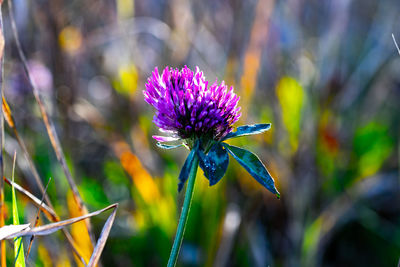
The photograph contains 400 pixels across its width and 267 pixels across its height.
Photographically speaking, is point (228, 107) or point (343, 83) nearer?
point (228, 107)

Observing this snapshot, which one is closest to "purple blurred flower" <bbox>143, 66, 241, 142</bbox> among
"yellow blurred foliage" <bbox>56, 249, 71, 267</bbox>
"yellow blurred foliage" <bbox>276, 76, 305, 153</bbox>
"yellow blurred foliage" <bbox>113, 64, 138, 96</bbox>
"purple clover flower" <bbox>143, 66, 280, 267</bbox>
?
"purple clover flower" <bbox>143, 66, 280, 267</bbox>

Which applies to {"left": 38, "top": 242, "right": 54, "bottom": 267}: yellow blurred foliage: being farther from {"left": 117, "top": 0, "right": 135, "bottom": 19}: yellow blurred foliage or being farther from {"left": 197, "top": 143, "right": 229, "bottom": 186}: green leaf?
{"left": 117, "top": 0, "right": 135, "bottom": 19}: yellow blurred foliage

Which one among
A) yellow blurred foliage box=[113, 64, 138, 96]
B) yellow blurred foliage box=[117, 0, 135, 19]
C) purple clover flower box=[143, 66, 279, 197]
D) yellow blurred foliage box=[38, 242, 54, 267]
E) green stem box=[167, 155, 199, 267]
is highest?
yellow blurred foliage box=[117, 0, 135, 19]

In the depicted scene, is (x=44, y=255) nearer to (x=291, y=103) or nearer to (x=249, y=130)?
(x=249, y=130)

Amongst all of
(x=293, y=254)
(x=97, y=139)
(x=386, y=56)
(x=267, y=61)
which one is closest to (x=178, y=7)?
(x=267, y=61)

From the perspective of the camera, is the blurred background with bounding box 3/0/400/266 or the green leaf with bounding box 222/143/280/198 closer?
the green leaf with bounding box 222/143/280/198

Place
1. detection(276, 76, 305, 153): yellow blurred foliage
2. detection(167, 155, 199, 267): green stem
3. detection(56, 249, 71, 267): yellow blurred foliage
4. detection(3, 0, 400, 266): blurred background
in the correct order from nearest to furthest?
detection(167, 155, 199, 267): green stem < detection(56, 249, 71, 267): yellow blurred foliage < detection(3, 0, 400, 266): blurred background < detection(276, 76, 305, 153): yellow blurred foliage

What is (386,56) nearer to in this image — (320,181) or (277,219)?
(320,181)

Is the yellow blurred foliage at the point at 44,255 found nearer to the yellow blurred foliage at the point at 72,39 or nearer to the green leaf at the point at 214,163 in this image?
the green leaf at the point at 214,163
